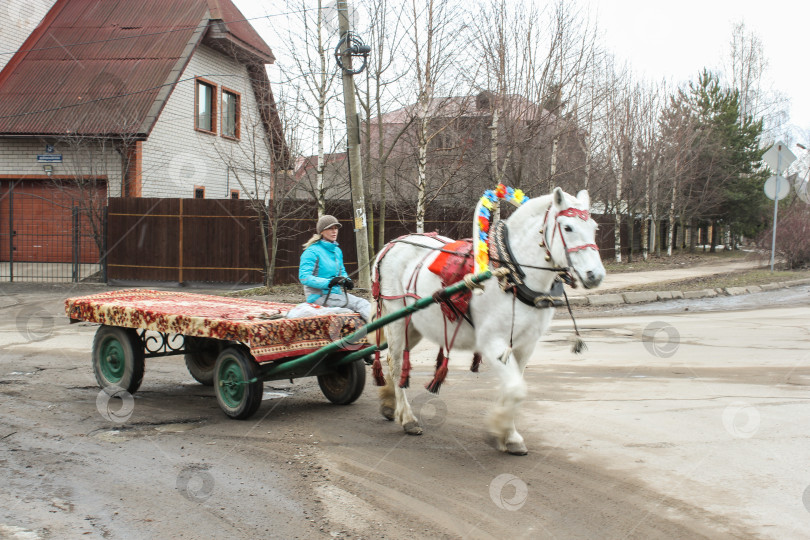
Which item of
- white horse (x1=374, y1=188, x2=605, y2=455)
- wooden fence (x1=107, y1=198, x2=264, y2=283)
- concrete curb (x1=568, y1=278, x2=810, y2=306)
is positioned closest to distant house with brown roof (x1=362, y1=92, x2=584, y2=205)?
concrete curb (x1=568, y1=278, x2=810, y2=306)

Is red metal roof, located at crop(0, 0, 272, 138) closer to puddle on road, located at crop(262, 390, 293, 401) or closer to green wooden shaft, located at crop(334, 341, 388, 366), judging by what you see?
puddle on road, located at crop(262, 390, 293, 401)

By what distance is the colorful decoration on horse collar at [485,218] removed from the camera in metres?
5.62

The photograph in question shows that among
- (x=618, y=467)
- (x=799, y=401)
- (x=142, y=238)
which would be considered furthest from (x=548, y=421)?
(x=142, y=238)

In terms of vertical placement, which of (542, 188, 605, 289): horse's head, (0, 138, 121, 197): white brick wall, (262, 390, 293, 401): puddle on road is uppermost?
(0, 138, 121, 197): white brick wall

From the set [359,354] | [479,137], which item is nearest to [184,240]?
[479,137]

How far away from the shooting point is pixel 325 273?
746 cm

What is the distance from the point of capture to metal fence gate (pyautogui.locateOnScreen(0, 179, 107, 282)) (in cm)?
2112

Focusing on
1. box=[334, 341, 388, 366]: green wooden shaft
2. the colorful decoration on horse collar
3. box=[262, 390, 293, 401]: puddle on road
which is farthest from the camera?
box=[262, 390, 293, 401]: puddle on road

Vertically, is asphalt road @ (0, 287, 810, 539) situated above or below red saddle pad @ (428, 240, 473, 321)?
below

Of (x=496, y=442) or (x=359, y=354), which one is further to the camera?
(x=359, y=354)

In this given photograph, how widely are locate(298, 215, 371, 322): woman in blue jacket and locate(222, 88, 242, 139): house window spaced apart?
812 inches

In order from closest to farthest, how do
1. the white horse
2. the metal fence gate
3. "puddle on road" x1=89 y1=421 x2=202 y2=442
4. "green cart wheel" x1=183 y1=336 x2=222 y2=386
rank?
the white horse < "puddle on road" x1=89 y1=421 x2=202 y2=442 < "green cart wheel" x1=183 y1=336 x2=222 y2=386 < the metal fence gate

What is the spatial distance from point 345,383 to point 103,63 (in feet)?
66.2

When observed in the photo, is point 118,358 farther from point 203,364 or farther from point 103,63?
point 103,63
